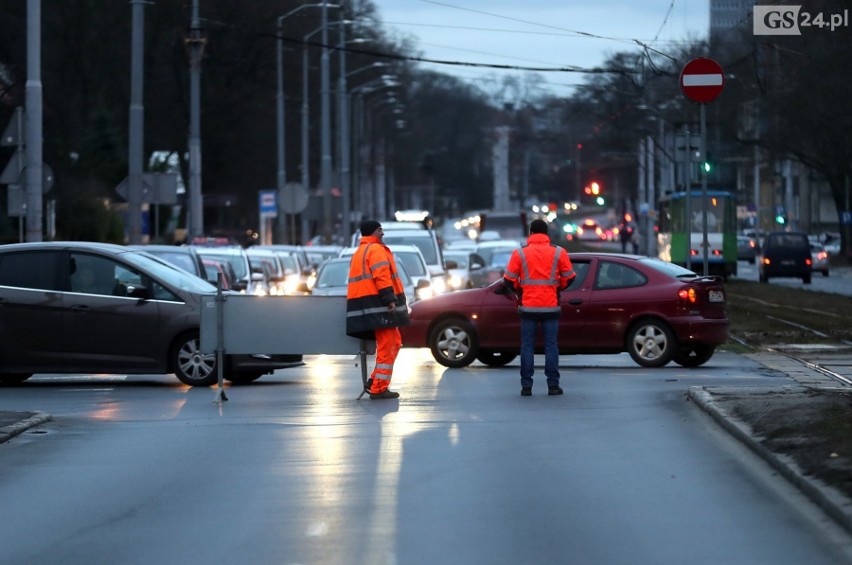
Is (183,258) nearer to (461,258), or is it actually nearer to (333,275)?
(333,275)

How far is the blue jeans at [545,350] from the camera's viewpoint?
15.3m

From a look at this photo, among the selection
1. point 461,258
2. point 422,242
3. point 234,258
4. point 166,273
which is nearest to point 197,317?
point 166,273

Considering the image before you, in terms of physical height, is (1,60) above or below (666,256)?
above

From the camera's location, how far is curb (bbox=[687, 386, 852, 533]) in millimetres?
8375

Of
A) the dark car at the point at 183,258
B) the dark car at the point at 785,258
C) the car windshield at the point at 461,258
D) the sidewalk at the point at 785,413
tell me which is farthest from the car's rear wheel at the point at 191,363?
the dark car at the point at 785,258

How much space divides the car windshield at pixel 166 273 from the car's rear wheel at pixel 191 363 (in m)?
0.61

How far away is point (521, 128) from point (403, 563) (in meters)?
190

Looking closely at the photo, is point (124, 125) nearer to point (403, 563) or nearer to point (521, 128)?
point (403, 563)

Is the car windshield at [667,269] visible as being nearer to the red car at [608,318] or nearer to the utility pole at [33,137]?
the red car at [608,318]

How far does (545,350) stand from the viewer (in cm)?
1534

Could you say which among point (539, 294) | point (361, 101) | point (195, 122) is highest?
point (361, 101)

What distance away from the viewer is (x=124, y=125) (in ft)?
214

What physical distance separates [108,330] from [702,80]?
8254 mm

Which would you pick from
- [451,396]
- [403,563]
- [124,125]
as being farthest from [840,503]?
[124,125]
